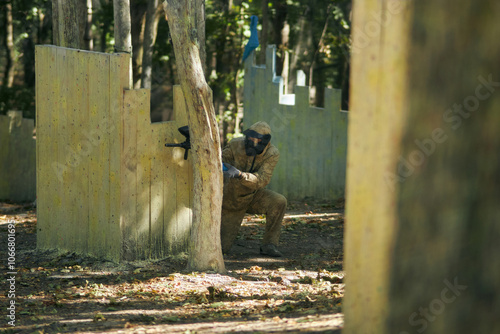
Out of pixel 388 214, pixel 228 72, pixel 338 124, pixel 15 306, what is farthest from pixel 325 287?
pixel 228 72

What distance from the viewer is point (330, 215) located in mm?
10391

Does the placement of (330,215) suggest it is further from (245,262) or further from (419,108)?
(419,108)

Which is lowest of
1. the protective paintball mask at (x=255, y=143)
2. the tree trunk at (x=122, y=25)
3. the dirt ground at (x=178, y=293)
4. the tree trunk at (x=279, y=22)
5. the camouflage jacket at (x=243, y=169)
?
the dirt ground at (x=178, y=293)

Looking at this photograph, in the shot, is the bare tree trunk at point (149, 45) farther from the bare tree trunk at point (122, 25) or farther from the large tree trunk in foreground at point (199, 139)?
the large tree trunk in foreground at point (199, 139)

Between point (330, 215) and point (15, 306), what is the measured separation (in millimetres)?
5920

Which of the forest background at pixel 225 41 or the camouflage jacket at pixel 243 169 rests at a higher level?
the forest background at pixel 225 41

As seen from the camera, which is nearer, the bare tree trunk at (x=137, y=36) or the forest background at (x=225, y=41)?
the bare tree trunk at (x=137, y=36)

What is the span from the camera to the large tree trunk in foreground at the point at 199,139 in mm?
5957

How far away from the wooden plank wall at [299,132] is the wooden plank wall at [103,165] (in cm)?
440

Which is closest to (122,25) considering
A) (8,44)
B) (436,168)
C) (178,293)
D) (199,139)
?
(199,139)

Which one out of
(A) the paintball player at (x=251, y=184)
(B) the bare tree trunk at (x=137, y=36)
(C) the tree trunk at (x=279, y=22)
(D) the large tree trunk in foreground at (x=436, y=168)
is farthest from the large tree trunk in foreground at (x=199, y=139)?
(C) the tree trunk at (x=279, y=22)

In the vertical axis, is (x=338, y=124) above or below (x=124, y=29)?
below

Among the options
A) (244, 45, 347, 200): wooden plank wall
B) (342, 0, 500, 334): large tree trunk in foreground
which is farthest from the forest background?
(342, 0, 500, 334): large tree trunk in foreground

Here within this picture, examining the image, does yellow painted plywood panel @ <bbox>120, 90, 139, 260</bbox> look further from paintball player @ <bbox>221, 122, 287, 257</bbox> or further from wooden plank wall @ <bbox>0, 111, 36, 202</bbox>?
wooden plank wall @ <bbox>0, 111, 36, 202</bbox>
